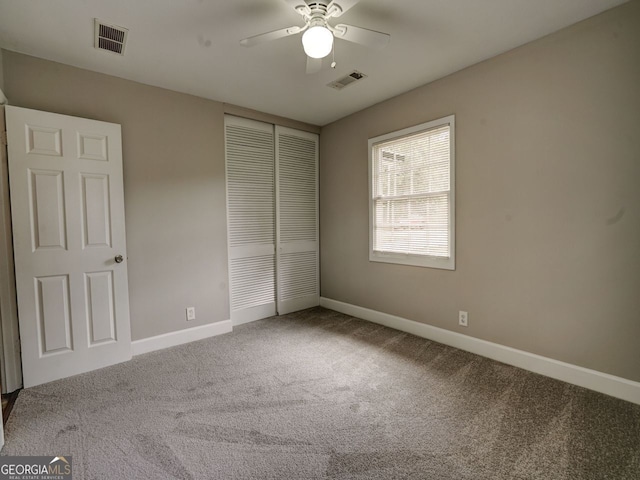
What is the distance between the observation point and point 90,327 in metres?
2.70

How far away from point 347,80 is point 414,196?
54.9 inches

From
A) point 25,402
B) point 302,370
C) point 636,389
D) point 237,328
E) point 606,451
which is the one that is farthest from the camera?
point 237,328

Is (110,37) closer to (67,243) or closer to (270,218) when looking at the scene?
(67,243)

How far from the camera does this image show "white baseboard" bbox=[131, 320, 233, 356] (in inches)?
119

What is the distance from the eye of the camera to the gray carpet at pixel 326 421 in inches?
62.9

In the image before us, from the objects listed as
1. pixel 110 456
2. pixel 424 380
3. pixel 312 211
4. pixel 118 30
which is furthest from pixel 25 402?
pixel 312 211

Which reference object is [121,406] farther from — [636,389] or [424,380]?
[636,389]

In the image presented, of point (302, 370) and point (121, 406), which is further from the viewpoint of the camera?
point (302, 370)

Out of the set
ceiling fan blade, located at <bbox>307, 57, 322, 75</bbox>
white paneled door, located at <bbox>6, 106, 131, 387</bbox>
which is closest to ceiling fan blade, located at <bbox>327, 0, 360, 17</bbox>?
ceiling fan blade, located at <bbox>307, 57, 322, 75</bbox>

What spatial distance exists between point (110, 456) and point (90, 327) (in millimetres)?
1399

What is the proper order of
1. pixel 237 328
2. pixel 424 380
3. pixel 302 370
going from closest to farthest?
pixel 424 380 → pixel 302 370 → pixel 237 328

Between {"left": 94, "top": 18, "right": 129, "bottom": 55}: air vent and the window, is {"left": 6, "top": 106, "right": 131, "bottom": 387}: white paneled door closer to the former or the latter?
→ {"left": 94, "top": 18, "right": 129, "bottom": 55}: air vent

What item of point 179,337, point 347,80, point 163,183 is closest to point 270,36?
point 347,80

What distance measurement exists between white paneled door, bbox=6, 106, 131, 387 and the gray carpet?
0.86 ft
